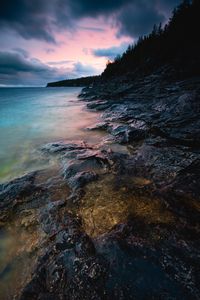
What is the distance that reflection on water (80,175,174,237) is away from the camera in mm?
2949

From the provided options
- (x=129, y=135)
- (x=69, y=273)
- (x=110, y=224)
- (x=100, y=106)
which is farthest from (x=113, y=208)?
(x=100, y=106)

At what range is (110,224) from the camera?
2.97m

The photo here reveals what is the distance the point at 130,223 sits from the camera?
2.83 m

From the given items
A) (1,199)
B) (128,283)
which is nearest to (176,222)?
(128,283)

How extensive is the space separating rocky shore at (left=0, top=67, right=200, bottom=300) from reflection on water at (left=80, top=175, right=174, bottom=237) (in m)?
0.02

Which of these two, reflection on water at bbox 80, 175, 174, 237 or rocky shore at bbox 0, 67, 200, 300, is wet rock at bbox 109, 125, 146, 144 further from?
reflection on water at bbox 80, 175, 174, 237

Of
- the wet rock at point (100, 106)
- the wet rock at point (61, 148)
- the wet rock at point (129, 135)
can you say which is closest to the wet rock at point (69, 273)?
the wet rock at point (61, 148)

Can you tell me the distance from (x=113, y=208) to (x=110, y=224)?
41cm

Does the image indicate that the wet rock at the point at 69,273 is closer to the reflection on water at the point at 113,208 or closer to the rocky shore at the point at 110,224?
the rocky shore at the point at 110,224

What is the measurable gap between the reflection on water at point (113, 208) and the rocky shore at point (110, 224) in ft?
0.06

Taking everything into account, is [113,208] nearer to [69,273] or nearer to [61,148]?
[69,273]

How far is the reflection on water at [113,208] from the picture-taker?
295 centimetres

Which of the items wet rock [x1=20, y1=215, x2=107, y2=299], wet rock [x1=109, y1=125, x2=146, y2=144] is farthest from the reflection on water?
→ wet rock [x1=109, y1=125, x2=146, y2=144]

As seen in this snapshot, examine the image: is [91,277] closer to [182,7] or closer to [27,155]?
[27,155]
